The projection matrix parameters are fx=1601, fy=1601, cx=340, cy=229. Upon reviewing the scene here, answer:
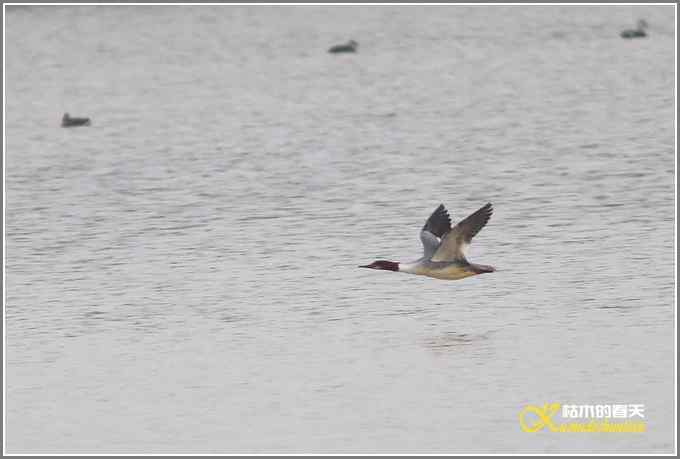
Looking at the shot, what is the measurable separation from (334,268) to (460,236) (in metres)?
3.91

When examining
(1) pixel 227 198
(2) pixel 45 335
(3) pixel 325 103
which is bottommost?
(3) pixel 325 103

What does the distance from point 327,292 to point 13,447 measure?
22.6 feet

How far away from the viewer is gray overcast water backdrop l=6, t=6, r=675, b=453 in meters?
15.5

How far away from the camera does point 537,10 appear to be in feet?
339

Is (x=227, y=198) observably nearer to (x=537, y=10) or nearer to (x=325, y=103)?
(x=325, y=103)

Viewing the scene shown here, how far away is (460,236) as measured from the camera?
19.1 metres

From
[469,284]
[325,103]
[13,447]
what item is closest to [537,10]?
[325,103]

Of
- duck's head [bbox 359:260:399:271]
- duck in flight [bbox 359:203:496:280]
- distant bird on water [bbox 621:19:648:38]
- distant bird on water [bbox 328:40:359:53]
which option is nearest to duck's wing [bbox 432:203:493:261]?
duck in flight [bbox 359:203:496:280]

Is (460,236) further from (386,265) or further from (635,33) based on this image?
(635,33)

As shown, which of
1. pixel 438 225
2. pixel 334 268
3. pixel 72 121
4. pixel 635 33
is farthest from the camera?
pixel 635 33

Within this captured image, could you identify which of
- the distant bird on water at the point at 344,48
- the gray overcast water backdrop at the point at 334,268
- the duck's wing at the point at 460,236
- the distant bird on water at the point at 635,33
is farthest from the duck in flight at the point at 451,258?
the distant bird on water at the point at 635,33

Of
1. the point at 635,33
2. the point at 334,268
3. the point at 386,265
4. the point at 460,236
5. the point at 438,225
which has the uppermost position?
the point at 460,236

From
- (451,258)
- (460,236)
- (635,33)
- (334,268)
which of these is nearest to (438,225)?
(451,258)

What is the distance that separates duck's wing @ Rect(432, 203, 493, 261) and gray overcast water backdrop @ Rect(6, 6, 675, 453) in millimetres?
787
